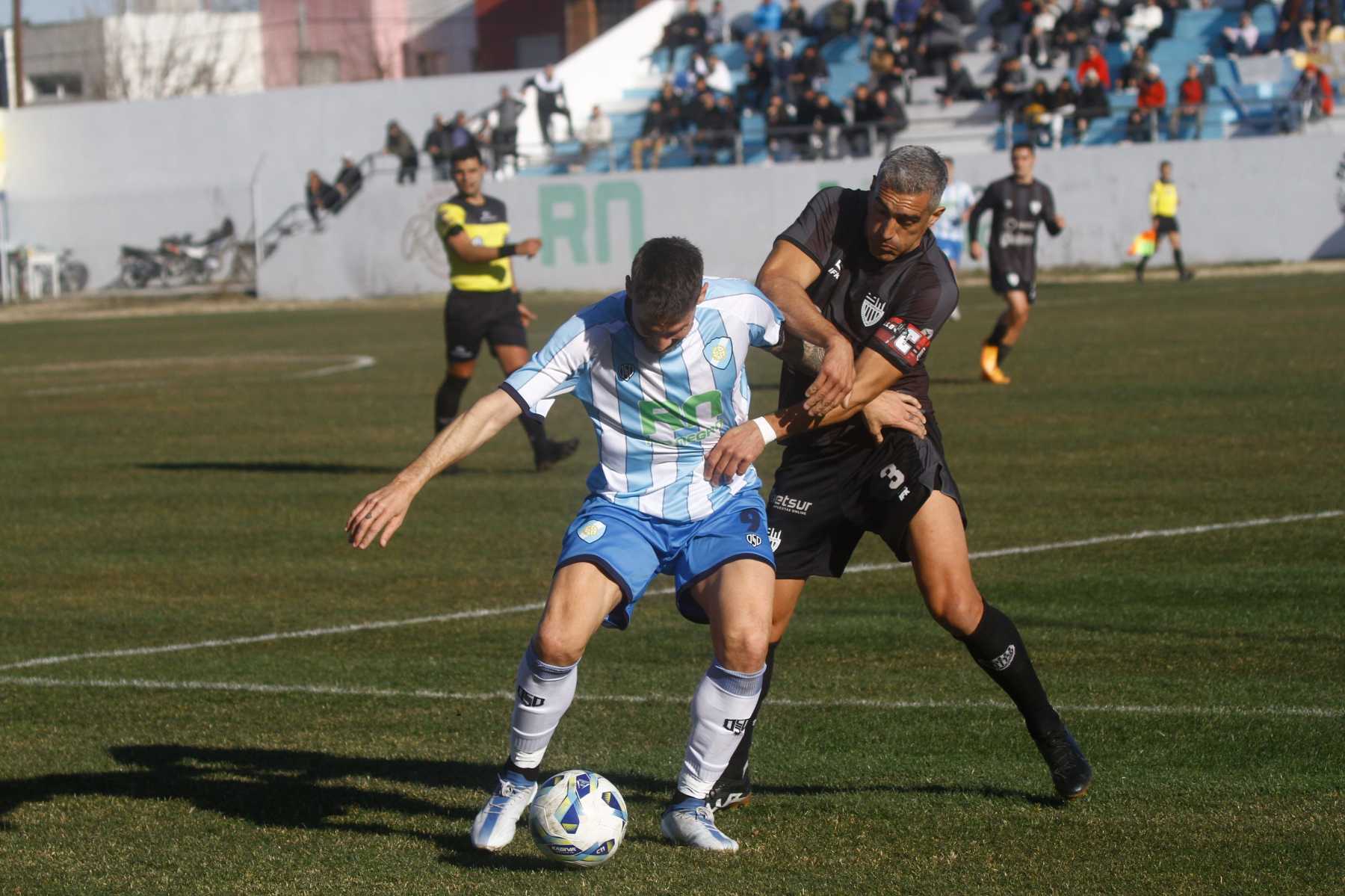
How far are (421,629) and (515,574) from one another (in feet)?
4.12

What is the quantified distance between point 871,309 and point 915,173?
1.78ft

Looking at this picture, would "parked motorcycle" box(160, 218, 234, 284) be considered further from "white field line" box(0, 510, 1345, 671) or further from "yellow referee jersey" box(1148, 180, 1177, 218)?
"white field line" box(0, 510, 1345, 671)

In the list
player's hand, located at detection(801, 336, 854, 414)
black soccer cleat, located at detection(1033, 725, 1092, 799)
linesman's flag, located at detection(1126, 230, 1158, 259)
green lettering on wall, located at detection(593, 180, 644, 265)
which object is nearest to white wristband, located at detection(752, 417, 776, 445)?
player's hand, located at detection(801, 336, 854, 414)

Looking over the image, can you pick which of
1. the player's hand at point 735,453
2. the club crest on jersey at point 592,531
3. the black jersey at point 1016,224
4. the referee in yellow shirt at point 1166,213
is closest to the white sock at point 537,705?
the club crest on jersey at point 592,531

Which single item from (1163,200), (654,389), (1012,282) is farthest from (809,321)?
(1163,200)

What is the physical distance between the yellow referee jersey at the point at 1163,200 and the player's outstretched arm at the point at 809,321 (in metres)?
28.1

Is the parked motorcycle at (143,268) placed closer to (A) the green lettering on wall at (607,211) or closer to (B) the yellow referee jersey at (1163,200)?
(A) the green lettering on wall at (607,211)

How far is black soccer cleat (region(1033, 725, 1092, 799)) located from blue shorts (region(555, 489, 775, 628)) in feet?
3.41

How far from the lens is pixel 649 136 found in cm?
3925

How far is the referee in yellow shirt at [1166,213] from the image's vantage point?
32000 millimetres

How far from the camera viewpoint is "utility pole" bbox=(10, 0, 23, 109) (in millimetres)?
56812

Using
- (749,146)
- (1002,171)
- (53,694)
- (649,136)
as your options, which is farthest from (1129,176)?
(53,694)

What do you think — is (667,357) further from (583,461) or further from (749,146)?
(749,146)

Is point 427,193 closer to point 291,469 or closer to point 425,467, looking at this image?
point 291,469
